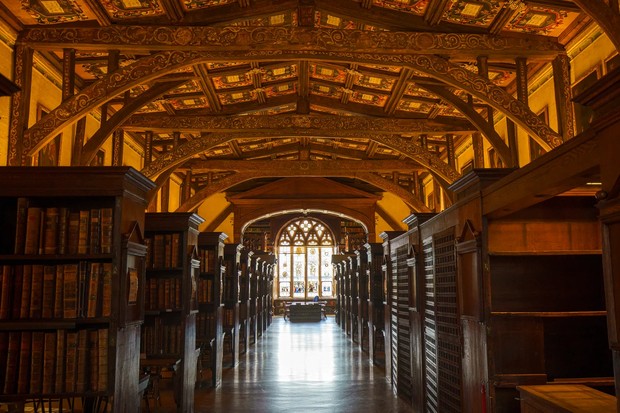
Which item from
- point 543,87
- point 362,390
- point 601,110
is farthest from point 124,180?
point 543,87

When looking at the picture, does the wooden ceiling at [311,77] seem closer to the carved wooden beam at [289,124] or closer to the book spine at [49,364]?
Result: the carved wooden beam at [289,124]

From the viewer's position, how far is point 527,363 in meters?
4.46

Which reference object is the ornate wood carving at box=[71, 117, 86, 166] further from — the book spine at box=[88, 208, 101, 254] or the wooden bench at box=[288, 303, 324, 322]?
the wooden bench at box=[288, 303, 324, 322]

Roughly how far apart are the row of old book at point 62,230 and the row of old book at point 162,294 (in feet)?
9.09

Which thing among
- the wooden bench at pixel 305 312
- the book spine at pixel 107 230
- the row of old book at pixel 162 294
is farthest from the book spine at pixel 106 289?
the wooden bench at pixel 305 312

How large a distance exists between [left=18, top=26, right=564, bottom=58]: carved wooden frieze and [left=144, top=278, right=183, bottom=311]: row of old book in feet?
9.42

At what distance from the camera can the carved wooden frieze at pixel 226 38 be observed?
22.9 ft

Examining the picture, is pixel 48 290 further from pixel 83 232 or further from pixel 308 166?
pixel 308 166

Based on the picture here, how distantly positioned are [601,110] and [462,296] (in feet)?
8.64

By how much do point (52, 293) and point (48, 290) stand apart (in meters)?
0.04

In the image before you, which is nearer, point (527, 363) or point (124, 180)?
point (124, 180)

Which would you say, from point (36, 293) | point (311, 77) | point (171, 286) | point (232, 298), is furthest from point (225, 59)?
point (232, 298)

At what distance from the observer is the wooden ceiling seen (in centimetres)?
714

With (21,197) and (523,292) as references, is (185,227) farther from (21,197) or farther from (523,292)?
(523,292)
